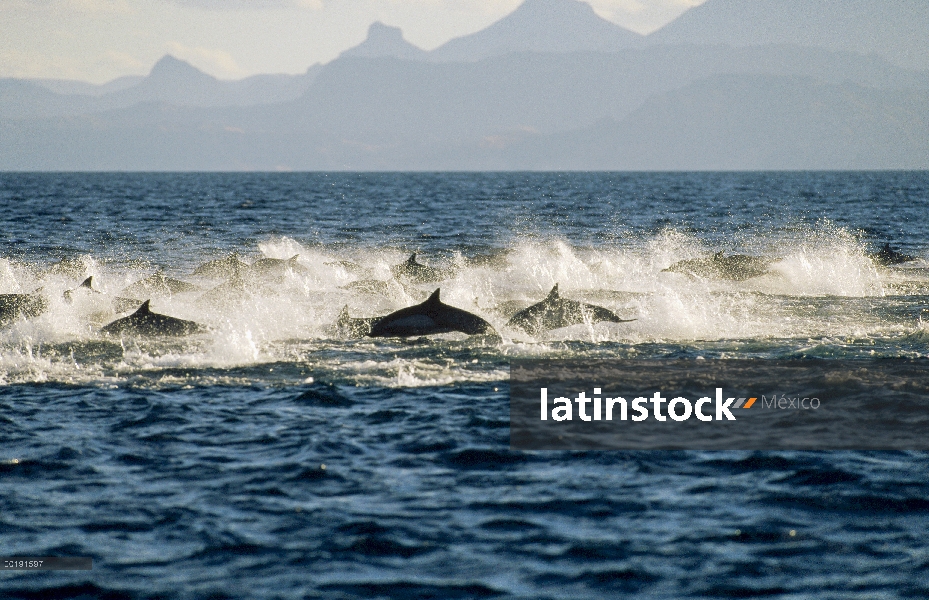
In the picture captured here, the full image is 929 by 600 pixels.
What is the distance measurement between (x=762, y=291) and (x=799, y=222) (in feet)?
113

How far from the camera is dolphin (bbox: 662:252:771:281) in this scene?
29.8 meters

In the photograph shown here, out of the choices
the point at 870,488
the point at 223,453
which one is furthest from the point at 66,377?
the point at 870,488

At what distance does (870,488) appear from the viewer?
10664mm

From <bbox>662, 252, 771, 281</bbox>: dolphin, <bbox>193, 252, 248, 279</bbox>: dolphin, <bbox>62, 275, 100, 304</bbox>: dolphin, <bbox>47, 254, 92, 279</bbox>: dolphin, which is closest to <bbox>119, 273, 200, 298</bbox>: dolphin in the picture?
<bbox>62, 275, 100, 304</bbox>: dolphin

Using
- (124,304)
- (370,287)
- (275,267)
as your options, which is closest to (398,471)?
(124,304)

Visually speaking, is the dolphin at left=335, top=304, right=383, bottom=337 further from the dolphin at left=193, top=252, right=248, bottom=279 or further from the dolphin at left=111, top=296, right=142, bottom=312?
the dolphin at left=193, top=252, right=248, bottom=279

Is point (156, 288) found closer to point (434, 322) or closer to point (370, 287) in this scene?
point (370, 287)

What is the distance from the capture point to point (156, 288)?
2673 cm

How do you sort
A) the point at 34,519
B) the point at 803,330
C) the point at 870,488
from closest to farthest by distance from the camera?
the point at 34,519 → the point at 870,488 → the point at 803,330

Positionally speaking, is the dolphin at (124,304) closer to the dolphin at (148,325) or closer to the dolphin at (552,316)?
the dolphin at (148,325)

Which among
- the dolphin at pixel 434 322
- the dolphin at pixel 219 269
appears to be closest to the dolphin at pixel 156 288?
the dolphin at pixel 219 269

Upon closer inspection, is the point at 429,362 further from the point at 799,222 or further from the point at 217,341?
the point at 799,222

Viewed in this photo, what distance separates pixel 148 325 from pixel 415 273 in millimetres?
11720

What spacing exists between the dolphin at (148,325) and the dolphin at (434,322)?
164 inches
